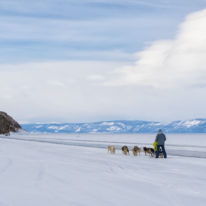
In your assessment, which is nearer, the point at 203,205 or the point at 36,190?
the point at 203,205

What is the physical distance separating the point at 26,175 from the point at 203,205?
638 cm

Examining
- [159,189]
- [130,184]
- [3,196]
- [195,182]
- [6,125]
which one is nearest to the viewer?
[3,196]

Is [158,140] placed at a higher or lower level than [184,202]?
higher

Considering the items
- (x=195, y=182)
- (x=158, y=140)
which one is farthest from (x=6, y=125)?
(x=195, y=182)

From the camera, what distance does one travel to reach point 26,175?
39.3 ft

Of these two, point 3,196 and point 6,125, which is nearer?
point 3,196

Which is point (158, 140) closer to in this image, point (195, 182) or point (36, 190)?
point (195, 182)

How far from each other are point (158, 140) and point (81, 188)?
13594 millimetres

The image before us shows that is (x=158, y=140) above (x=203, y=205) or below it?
above

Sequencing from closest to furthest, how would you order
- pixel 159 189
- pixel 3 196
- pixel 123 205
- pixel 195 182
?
pixel 123 205 → pixel 3 196 → pixel 159 189 → pixel 195 182

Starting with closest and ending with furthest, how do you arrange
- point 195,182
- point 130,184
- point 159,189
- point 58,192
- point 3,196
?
point 3,196 → point 58,192 → point 159,189 → point 130,184 → point 195,182

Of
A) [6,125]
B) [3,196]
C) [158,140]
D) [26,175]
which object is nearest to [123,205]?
[3,196]

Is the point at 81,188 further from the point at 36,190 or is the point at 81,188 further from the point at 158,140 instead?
the point at 158,140

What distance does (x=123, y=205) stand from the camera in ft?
24.6
